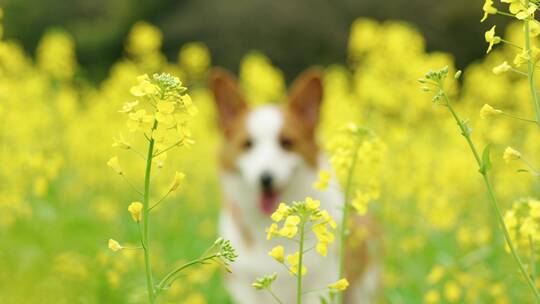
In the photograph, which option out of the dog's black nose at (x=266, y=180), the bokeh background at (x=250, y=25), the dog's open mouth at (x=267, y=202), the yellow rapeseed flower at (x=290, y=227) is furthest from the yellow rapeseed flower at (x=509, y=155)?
the bokeh background at (x=250, y=25)

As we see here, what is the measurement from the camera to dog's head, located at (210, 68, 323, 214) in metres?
4.50

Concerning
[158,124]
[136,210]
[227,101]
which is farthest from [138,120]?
[227,101]

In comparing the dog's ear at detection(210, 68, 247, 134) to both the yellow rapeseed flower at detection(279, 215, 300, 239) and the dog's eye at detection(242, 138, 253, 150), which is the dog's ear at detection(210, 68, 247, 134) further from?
the yellow rapeseed flower at detection(279, 215, 300, 239)

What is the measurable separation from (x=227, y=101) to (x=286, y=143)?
1.31 feet

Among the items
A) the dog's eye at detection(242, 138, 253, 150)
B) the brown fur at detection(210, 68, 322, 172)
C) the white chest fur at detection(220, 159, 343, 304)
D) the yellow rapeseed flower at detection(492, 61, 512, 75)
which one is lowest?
the yellow rapeseed flower at detection(492, 61, 512, 75)

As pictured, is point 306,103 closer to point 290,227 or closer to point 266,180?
point 266,180

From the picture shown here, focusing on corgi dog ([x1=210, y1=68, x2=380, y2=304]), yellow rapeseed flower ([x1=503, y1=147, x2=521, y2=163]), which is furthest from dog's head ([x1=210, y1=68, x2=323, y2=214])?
yellow rapeseed flower ([x1=503, y1=147, x2=521, y2=163])

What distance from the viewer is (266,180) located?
444cm

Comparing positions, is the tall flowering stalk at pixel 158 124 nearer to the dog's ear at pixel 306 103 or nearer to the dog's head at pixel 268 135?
the dog's head at pixel 268 135

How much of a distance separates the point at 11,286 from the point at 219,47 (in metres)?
15.3

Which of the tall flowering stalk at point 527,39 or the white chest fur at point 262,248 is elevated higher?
the white chest fur at point 262,248

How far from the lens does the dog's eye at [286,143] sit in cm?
455

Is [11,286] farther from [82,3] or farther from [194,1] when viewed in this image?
[82,3]

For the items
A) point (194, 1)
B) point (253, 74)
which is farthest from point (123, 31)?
point (253, 74)
